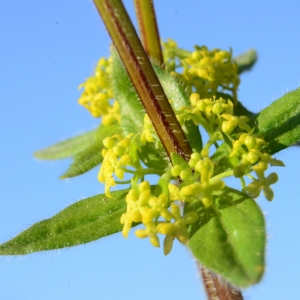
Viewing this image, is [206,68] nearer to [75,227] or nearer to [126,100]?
[126,100]

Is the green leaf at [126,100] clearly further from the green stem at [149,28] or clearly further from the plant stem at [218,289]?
the plant stem at [218,289]

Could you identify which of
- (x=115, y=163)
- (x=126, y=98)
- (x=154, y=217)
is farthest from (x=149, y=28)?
(x=154, y=217)

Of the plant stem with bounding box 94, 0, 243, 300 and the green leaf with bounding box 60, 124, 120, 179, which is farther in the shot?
the green leaf with bounding box 60, 124, 120, 179

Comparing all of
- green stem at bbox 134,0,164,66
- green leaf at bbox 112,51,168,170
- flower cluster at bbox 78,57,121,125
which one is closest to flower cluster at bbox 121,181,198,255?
green leaf at bbox 112,51,168,170

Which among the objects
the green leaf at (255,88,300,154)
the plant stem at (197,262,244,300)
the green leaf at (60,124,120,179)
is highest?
the green leaf at (60,124,120,179)

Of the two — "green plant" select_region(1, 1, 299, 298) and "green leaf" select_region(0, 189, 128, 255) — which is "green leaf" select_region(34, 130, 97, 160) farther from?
"green leaf" select_region(0, 189, 128, 255)

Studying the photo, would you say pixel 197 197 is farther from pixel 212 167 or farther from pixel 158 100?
pixel 158 100
